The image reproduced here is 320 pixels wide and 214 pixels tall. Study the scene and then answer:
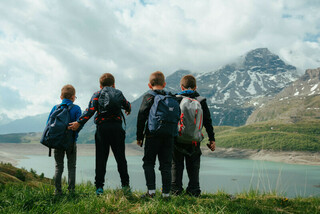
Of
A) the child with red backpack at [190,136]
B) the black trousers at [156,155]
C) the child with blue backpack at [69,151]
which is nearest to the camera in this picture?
the black trousers at [156,155]

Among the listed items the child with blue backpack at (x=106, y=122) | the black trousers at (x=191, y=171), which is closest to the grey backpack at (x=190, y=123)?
the black trousers at (x=191, y=171)

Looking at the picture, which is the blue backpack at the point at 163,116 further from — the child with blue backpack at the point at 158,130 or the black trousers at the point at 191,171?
the black trousers at the point at 191,171

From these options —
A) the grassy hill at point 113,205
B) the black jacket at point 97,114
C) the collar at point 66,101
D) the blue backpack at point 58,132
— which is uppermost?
the collar at point 66,101

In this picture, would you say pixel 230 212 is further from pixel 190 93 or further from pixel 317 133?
pixel 317 133

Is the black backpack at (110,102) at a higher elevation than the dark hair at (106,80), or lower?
lower

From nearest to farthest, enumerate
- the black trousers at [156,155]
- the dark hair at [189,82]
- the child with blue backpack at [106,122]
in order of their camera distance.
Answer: the black trousers at [156,155], the child with blue backpack at [106,122], the dark hair at [189,82]

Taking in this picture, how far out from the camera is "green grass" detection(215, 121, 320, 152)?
113 metres

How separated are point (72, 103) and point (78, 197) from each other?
73.1 inches

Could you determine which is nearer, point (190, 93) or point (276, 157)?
point (190, 93)

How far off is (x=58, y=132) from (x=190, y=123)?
2490 mm

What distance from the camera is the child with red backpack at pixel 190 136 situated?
15.9ft

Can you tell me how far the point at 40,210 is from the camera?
3.41 metres

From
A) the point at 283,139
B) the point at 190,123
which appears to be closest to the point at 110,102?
the point at 190,123

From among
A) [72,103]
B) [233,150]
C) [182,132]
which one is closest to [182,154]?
[182,132]
